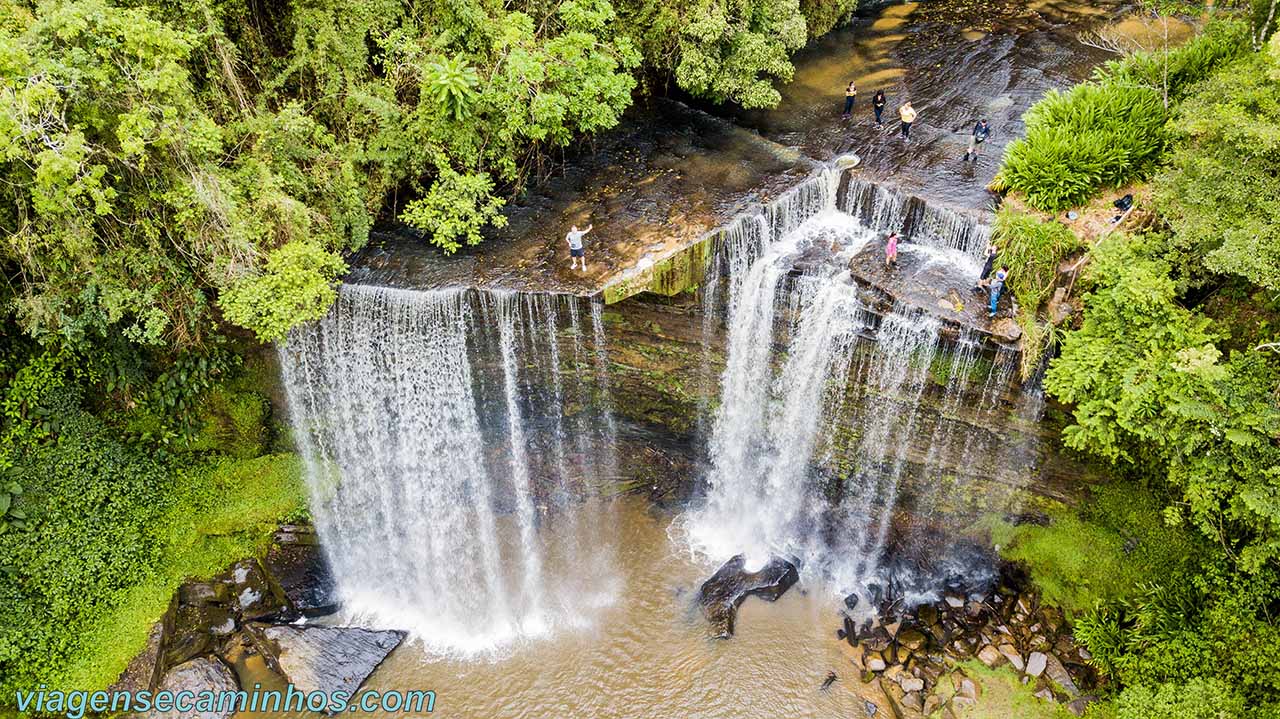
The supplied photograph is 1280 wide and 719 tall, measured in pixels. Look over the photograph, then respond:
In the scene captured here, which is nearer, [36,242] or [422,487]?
[36,242]

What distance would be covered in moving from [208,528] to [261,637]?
2690 mm

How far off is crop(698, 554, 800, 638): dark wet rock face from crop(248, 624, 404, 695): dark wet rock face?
6.71m

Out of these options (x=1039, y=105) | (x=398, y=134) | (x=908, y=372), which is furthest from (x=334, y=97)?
(x=1039, y=105)

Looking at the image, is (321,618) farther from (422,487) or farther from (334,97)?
(334,97)

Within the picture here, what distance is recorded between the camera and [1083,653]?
559 inches

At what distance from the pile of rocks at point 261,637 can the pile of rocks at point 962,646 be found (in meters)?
10.1

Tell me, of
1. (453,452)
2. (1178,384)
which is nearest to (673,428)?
(453,452)

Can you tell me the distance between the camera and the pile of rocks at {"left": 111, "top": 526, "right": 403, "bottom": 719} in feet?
49.4

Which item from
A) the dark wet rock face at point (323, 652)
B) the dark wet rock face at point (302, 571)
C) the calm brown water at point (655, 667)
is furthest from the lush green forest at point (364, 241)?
the calm brown water at point (655, 667)

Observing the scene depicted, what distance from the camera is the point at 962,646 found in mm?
14836

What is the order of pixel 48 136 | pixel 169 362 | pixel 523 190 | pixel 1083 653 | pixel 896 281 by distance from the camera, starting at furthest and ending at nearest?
pixel 523 190 → pixel 169 362 → pixel 896 281 → pixel 1083 653 → pixel 48 136

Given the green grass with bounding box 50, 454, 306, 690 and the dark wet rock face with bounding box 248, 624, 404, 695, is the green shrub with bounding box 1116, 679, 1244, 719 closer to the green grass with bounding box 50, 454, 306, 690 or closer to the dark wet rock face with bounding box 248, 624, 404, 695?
the dark wet rock face with bounding box 248, 624, 404, 695

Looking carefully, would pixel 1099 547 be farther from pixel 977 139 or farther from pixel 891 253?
pixel 977 139

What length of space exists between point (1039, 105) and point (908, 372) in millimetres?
7228
